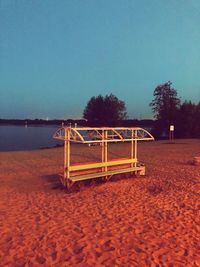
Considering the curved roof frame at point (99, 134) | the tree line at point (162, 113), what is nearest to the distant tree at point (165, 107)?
the tree line at point (162, 113)

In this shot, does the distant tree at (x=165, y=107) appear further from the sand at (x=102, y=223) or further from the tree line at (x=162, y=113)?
the sand at (x=102, y=223)

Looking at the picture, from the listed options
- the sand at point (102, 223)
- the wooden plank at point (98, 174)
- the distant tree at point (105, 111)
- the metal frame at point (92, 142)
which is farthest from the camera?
the distant tree at point (105, 111)

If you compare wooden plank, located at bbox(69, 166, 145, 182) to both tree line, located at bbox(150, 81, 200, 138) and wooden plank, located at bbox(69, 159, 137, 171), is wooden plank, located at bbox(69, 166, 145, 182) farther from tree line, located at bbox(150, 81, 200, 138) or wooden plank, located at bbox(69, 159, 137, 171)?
tree line, located at bbox(150, 81, 200, 138)

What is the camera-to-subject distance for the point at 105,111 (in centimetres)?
7081

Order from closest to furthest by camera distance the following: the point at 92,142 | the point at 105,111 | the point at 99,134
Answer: the point at 92,142, the point at 99,134, the point at 105,111

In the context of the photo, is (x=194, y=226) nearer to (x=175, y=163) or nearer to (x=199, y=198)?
(x=199, y=198)

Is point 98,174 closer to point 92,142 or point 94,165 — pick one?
point 94,165

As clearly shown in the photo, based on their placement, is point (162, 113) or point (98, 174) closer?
point (98, 174)

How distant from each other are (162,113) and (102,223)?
55091 millimetres

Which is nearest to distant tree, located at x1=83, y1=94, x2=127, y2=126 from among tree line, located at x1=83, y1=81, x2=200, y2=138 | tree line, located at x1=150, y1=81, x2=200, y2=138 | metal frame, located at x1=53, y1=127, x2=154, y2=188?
tree line, located at x1=83, y1=81, x2=200, y2=138

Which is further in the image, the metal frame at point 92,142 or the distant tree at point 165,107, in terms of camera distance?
the distant tree at point 165,107

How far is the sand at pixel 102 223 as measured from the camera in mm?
5051

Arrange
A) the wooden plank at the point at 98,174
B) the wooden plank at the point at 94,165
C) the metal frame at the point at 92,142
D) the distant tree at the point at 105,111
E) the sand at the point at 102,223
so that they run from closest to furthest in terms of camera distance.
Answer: the sand at the point at 102,223 < the wooden plank at the point at 98,174 < the metal frame at the point at 92,142 < the wooden plank at the point at 94,165 < the distant tree at the point at 105,111

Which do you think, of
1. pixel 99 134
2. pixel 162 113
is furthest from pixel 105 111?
pixel 99 134
